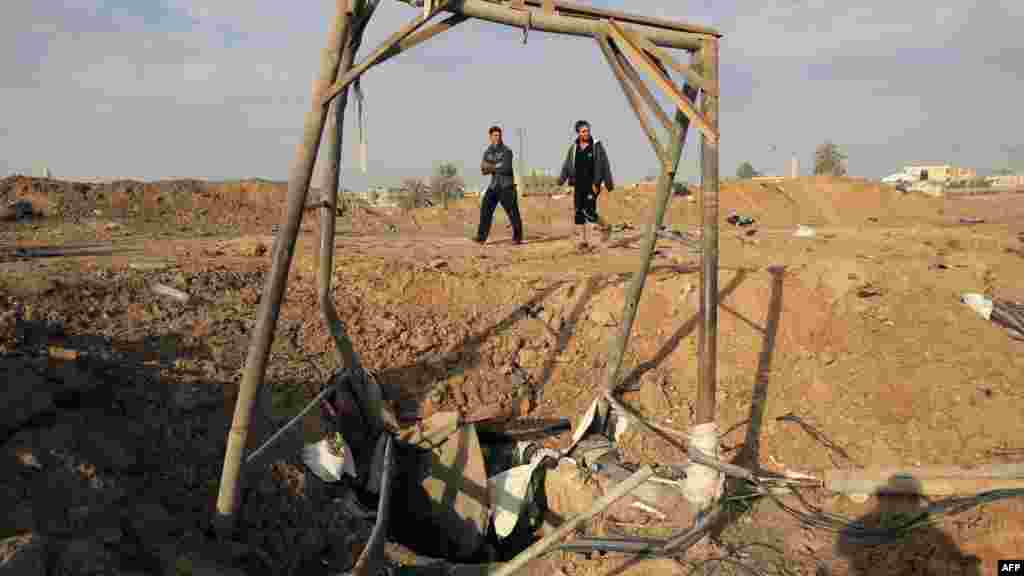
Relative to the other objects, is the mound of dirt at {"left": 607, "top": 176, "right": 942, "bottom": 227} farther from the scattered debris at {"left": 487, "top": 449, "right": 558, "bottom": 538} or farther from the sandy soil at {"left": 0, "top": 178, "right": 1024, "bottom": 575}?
the scattered debris at {"left": 487, "top": 449, "right": 558, "bottom": 538}

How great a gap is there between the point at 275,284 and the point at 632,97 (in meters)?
2.19

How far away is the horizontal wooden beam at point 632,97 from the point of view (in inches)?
152

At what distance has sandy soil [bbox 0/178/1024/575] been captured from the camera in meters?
3.14

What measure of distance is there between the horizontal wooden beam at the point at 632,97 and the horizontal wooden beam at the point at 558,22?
3.8 inches

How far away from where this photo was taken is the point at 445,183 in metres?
25.6

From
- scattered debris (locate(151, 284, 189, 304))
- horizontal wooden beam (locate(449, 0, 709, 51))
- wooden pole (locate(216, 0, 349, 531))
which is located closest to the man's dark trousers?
scattered debris (locate(151, 284, 189, 304))

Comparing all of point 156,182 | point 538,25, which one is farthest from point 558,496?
point 156,182

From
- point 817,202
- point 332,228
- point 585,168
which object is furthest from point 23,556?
point 817,202

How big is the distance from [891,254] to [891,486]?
557 cm

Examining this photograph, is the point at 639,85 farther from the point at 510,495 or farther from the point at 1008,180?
the point at 1008,180

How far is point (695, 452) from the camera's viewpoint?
380cm

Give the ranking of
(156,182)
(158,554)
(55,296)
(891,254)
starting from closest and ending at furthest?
(158,554) < (55,296) < (891,254) < (156,182)

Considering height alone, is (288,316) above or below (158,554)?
above

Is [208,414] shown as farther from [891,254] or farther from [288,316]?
[891,254]
